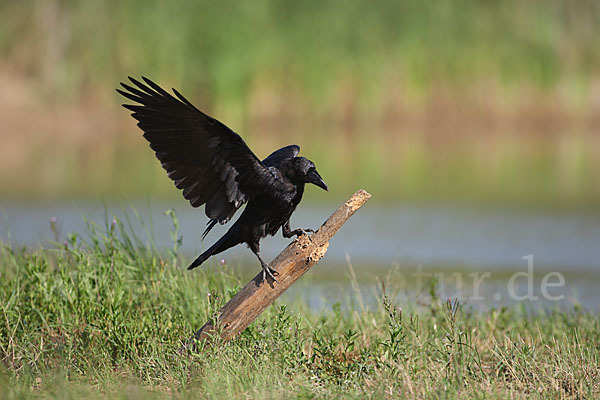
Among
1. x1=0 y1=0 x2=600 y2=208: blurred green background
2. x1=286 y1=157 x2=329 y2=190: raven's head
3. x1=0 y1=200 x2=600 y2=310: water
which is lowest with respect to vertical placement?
x1=286 y1=157 x2=329 y2=190: raven's head

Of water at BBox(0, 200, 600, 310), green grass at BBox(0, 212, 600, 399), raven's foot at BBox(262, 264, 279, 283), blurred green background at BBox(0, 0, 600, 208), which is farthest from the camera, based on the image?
blurred green background at BBox(0, 0, 600, 208)

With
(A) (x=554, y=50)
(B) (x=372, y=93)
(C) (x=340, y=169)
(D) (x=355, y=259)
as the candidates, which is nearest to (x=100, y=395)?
(D) (x=355, y=259)

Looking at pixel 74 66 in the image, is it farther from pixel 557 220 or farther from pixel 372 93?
pixel 557 220

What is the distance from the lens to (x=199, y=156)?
434 cm

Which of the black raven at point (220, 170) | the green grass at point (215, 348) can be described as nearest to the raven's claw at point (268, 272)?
the black raven at point (220, 170)

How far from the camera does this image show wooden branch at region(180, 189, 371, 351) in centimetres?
423

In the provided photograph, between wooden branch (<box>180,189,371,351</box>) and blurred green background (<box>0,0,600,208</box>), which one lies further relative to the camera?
blurred green background (<box>0,0,600,208</box>)

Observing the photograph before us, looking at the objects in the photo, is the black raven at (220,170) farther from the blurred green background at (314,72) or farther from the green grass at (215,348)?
the blurred green background at (314,72)

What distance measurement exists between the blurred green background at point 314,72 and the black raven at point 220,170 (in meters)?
14.7

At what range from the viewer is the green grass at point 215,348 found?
400 centimetres

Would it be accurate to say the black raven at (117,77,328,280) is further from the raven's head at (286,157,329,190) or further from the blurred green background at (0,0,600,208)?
the blurred green background at (0,0,600,208)

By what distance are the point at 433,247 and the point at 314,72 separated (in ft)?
36.4

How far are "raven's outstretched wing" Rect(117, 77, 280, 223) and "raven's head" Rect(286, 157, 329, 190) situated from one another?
96mm

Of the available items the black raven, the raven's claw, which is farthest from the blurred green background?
the raven's claw
